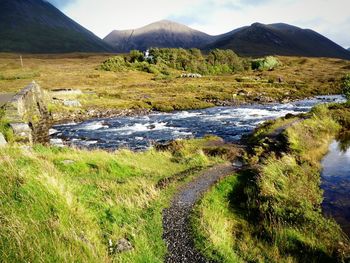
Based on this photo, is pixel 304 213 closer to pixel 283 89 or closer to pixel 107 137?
pixel 107 137

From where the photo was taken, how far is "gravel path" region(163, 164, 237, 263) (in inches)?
411

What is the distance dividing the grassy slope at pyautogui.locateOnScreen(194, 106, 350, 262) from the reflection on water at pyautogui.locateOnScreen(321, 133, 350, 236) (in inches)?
24.7

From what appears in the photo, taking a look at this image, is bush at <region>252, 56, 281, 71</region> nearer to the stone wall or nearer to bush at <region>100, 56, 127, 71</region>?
bush at <region>100, 56, 127, 71</region>

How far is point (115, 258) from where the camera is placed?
8.91m

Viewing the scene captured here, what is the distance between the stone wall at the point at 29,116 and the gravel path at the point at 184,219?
51.8 ft

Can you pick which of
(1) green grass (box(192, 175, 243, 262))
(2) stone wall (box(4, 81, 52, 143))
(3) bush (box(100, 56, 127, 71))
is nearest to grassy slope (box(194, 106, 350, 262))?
(1) green grass (box(192, 175, 243, 262))

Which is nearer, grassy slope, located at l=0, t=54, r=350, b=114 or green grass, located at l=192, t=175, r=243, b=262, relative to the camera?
green grass, located at l=192, t=175, r=243, b=262

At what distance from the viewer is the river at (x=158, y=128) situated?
38.4 metres

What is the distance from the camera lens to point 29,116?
134ft

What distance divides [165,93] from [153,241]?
71999 millimetres

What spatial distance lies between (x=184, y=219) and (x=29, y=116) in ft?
109

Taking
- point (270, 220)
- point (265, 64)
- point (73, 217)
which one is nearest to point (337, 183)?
point (270, 220)

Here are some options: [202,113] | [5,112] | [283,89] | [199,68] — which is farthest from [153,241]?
[199,68]

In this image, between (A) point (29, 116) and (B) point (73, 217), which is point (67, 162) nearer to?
(B) point (73, 217)
